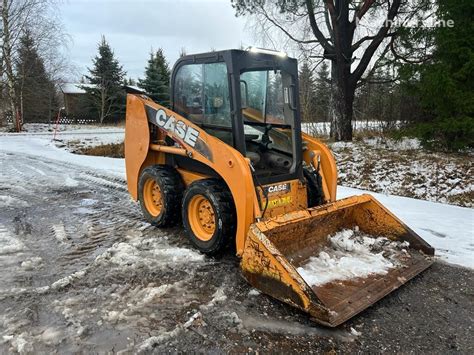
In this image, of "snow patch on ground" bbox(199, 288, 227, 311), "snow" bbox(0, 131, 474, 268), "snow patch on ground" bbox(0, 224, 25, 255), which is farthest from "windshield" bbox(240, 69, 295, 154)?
"snow patch on ground" bbox(0, 224, 25, 255)

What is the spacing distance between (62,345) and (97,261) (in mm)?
1466

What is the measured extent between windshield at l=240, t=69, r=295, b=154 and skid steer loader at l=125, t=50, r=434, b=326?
0.5 inches

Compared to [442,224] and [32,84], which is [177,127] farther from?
[32,84]

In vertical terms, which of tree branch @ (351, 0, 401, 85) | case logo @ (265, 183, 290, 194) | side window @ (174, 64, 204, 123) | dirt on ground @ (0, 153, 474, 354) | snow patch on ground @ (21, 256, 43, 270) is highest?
tree branch @ (351, 0, 401, 85)

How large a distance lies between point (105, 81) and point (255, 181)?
99.1 ft

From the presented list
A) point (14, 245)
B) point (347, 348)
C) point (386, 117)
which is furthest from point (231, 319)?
point (386, 117)

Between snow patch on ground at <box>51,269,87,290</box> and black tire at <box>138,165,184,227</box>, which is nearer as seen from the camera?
snow patch on ground at <box>51,269,87,290</box>

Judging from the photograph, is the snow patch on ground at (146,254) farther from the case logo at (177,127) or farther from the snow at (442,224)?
the snow at (442,224)

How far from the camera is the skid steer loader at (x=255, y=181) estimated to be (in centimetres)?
354

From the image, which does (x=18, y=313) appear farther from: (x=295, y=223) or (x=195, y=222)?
(x=295, y=223)

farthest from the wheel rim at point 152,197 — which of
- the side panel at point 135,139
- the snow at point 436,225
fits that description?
the snow at point 436,225

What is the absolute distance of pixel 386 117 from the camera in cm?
1355

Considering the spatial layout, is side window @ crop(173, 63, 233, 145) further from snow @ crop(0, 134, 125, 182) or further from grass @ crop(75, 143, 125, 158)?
grass @ crop(75, 143, 125, 158)

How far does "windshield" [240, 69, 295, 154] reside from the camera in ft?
15.5
